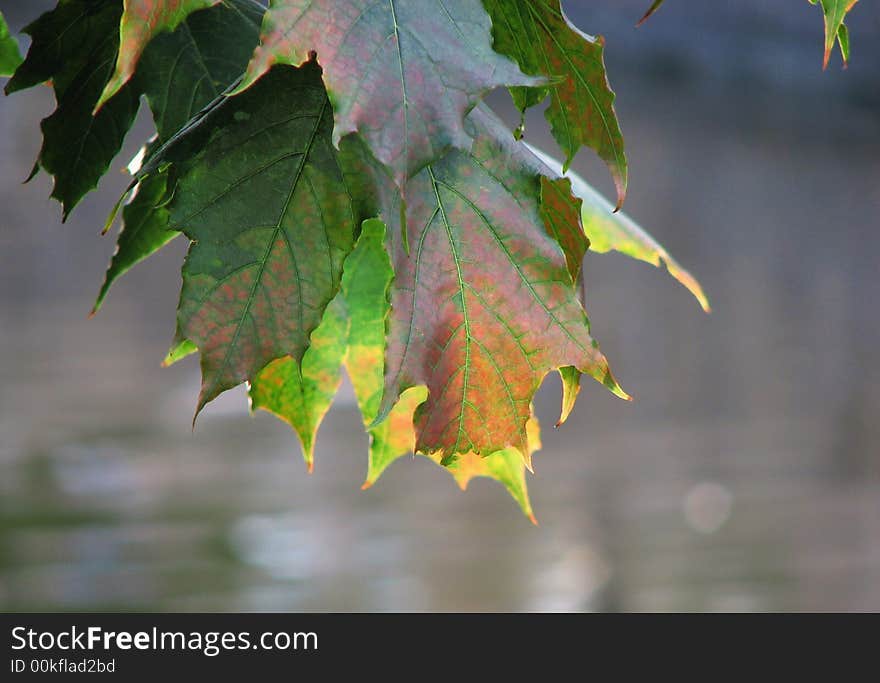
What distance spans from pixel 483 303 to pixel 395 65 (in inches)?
4.1

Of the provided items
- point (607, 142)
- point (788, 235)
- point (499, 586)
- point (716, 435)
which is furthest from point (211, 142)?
point (788, 235)

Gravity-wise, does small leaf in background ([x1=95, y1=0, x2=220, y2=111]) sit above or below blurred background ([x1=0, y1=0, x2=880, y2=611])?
below

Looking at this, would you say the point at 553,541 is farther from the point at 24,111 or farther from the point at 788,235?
the point at 24,111

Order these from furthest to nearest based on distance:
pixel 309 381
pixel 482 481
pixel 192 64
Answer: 1. pixel 482 481
2. pixel 309 381
3. pixel 192 64

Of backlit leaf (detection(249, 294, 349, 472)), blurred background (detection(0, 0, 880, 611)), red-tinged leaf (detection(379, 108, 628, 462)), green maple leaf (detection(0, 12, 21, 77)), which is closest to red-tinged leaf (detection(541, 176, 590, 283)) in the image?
red-tinged leaf (detection(379, 108, 628, 462))

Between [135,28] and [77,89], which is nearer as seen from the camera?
[135,28]

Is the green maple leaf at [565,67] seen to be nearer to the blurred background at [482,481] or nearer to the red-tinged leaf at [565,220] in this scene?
the red-tinged leaf at [565,220]

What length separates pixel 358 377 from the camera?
664 millimetres

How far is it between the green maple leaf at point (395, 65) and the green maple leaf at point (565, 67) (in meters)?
0.05

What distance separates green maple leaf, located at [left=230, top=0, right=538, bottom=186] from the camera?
0.41 m

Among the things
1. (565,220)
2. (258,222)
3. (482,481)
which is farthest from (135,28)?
(482,481)

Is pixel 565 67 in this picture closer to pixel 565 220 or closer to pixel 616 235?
pixel 565 220

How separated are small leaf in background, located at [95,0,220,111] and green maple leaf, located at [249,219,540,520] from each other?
0.57 ft

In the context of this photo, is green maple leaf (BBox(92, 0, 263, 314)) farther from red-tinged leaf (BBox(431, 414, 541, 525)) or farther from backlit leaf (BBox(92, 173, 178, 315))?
red-tinged leaf (BBox(431, 414, 541, 525))
